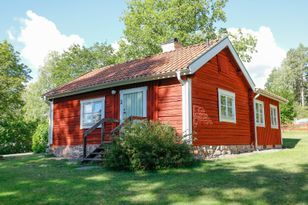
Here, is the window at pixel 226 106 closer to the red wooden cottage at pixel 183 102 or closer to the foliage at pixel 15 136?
the red wooden cottage at pixel 183 102

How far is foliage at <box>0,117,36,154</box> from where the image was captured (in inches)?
800

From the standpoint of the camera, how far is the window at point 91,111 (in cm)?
1323

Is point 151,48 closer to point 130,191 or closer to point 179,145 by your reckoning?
point 179,145

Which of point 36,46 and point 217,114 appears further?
point 36,46

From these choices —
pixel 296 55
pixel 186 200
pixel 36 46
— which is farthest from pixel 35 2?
pixel 296 55

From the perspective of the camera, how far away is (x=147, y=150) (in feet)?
28.1

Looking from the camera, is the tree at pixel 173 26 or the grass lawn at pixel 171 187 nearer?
the grass lawn at pixel 171 187

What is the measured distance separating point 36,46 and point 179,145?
4866 cm

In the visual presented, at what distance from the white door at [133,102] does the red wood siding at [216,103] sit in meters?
1.98

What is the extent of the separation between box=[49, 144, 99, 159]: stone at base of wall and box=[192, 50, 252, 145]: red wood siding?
16.0 ft

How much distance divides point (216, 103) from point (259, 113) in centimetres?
492

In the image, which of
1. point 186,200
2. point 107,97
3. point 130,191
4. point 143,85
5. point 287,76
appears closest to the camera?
point 186,200

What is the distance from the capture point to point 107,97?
42.7 ft

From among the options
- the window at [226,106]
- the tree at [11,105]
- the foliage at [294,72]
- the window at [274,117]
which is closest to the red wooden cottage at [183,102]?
the window at [226,106]
